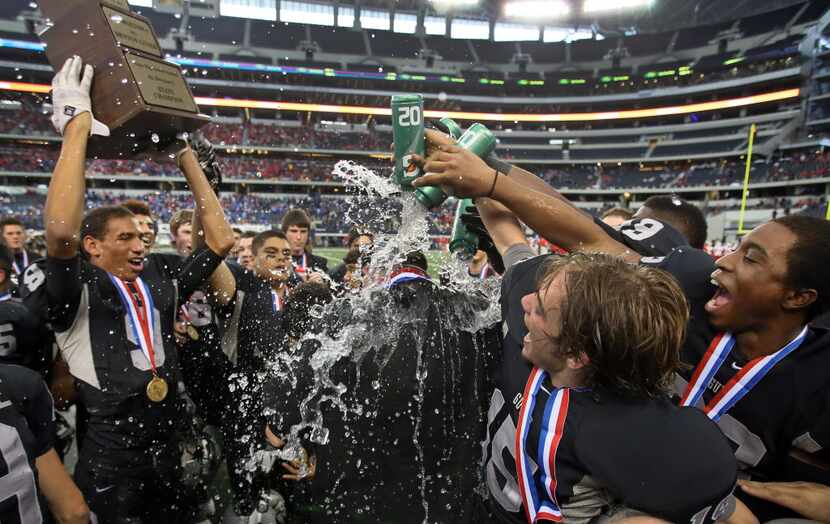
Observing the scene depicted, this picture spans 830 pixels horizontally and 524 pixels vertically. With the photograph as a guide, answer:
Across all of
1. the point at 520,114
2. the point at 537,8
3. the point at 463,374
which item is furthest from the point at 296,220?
the point at 537,8

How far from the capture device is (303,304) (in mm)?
2566

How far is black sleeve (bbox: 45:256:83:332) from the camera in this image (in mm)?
1875

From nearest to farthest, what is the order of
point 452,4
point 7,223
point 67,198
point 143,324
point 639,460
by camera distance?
point 639,460 < point 67,198 < point 143,324 < point 7,223 < point 452,4

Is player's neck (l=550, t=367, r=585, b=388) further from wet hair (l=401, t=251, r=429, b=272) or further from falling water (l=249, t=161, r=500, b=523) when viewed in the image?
wet hair (l=401, t=251, r=429, b=272)

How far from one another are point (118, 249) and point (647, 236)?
8.26 feet

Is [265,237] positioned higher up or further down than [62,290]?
higher up

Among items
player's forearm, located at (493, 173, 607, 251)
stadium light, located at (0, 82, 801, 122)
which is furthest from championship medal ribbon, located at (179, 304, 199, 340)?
stadium light, located at (0, 82, 801, 122)

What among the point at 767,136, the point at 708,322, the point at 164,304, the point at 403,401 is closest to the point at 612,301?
the point at 708,322

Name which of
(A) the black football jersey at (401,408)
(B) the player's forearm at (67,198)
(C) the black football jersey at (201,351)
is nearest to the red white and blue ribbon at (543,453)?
(A) the black football jersey at (401,408)

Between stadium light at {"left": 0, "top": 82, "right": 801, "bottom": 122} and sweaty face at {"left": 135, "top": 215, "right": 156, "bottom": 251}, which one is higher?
stadium light at {"left": 0, "top": 82, "right": 801, "bottom": 122}

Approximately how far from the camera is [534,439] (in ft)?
3.72

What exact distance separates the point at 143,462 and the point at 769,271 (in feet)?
9.14

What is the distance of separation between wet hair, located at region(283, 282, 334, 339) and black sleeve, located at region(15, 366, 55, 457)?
1.14 metres

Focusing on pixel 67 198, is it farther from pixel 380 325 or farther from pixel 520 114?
pixel 520 114
